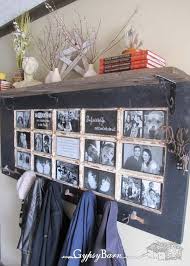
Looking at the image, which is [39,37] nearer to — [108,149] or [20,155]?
[20,155]

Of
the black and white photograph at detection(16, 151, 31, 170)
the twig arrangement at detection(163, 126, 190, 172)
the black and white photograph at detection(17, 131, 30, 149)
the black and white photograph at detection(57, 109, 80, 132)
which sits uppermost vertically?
the black and white photograph at detection(57, 109, 80, 132)

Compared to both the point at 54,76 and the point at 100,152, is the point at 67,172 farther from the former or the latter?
the point at 54,76

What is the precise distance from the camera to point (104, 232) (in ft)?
2.92

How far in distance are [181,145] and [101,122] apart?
365 mm

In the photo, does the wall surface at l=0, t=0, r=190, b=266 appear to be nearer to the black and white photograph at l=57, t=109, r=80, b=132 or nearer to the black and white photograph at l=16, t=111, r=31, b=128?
the black and white photograph at l=57, t=109, r=80, b=132

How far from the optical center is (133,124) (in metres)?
0.91

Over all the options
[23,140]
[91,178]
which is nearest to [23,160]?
[23,140]

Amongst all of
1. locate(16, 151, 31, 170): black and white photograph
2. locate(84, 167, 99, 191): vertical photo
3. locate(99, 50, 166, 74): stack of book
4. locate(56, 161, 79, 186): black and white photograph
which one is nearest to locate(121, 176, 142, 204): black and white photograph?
locate(84, 167, 99, 191): vertical photo

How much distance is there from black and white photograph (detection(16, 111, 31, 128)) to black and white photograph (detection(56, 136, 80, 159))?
300mm

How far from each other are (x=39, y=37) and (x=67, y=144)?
2.33 feet

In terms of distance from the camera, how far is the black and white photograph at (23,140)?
1.42m

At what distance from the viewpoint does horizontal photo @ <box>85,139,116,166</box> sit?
3.25 feet

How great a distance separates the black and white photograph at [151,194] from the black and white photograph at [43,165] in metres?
0.58

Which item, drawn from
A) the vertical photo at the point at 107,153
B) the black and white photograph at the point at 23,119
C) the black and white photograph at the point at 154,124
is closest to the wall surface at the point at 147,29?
the black and white photograph at the point at 154,124
